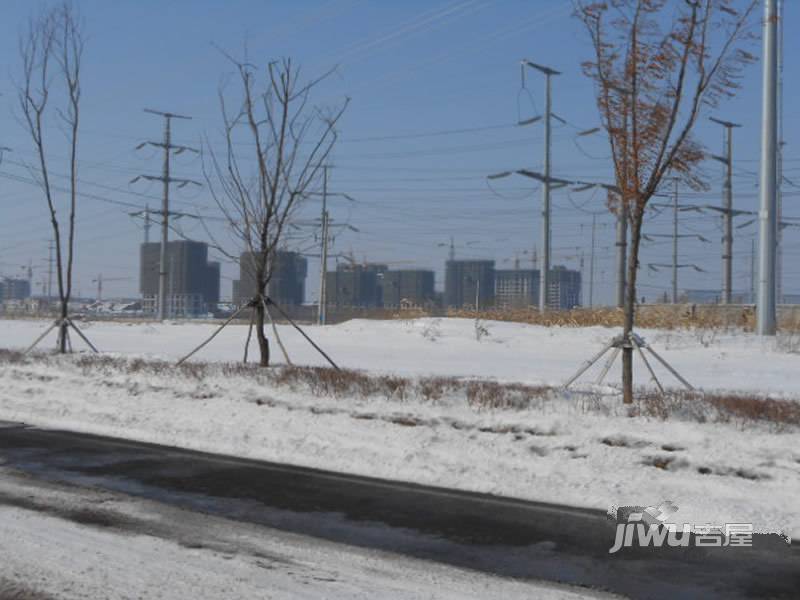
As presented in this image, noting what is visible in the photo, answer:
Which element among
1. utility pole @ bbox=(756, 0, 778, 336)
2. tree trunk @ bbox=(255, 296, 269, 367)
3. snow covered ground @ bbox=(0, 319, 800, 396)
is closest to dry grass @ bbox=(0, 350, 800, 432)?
tree trunk @ bbox=(255, 296, 269, 367)

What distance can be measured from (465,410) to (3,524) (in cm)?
610

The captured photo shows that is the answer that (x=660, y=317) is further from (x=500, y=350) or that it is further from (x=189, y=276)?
(x=189, y=276)

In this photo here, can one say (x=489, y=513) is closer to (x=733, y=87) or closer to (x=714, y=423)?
(x=714, y=423)

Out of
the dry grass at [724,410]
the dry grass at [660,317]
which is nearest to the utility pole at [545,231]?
the dry grass at [660,317]

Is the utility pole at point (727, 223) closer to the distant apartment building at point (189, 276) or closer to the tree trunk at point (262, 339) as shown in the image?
the tree trunk at point (262, 339)

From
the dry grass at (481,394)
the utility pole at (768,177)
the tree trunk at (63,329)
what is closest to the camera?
the dry grass at (481,394)

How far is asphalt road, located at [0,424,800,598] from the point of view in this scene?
601 centimetres

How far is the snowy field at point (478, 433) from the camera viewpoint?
335 inches

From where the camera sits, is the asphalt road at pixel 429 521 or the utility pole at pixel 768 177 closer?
the asphalt road at pixel 429 521

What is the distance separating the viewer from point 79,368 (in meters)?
17.0

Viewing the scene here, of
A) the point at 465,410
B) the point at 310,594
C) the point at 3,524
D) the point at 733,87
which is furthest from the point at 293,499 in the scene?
the point at 733,87

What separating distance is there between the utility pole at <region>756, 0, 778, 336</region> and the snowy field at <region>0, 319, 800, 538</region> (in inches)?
118

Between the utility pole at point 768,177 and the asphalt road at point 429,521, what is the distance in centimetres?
1585

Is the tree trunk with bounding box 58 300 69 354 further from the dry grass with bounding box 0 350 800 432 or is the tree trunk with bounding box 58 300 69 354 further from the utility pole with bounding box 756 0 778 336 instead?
the utility pole with bounding box 756 0 778 336
